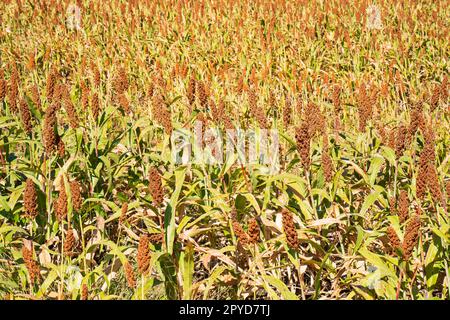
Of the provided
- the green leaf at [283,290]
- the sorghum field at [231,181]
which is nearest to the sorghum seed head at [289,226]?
the sorghum field at [231,181]

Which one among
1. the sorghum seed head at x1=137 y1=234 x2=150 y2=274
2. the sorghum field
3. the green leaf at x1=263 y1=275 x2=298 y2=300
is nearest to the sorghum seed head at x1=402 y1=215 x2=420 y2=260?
the sorghum field

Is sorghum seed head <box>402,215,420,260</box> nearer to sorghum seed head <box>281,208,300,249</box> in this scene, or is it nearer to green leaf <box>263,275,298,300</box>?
sorghum seed head <box>281,208,300,249</box>

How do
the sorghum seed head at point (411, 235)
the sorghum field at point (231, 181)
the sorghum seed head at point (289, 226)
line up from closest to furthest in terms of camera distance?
the sorghum seed head at point (411, 235)
the sorghum seed head at point (289, 226)
the sorghum field at point (231, 181)

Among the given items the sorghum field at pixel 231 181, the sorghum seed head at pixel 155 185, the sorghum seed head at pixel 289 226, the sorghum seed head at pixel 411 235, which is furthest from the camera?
the sorghum field at pixel 231 181

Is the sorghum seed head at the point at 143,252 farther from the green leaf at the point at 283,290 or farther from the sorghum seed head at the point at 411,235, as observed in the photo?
the sorghum seed head at the point at 411,235

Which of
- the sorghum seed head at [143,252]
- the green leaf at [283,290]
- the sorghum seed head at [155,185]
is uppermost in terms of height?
the sorghum seed head at [155,185]

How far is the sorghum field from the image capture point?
239 centimetres

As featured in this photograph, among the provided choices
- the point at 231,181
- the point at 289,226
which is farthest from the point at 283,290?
the point at 231,181

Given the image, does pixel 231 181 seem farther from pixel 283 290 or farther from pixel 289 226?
pixel 289 226

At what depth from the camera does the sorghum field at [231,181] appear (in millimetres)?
2393

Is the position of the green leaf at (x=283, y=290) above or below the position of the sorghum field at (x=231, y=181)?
below
